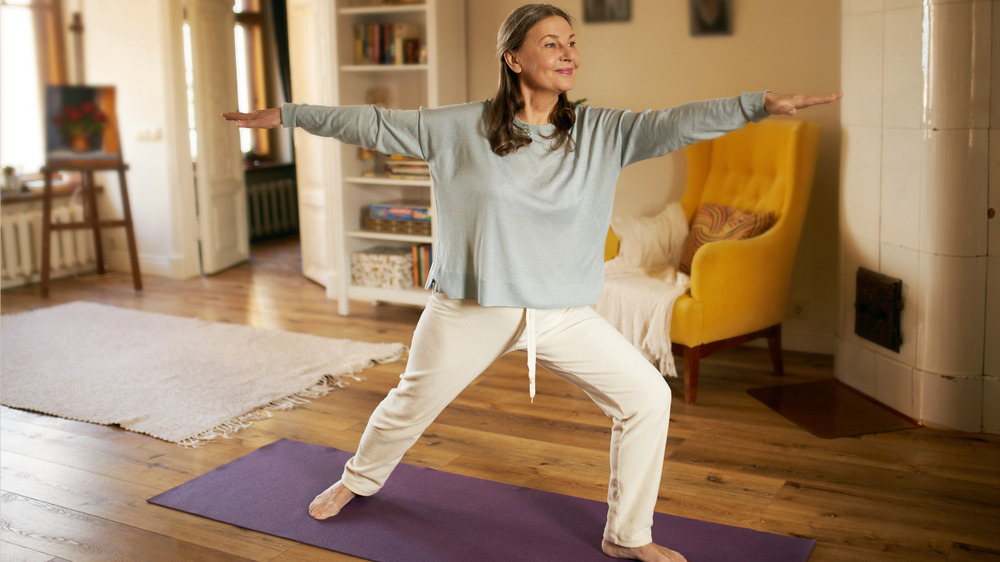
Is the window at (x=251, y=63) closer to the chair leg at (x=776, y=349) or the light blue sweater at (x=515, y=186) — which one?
the chair leg at (x=776, y=349)

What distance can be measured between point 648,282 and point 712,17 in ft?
4.57

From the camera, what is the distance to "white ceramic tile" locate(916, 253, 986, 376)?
324cm

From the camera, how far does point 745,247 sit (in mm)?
3676

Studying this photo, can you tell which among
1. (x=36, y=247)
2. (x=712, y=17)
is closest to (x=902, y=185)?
(x=712, y=17)

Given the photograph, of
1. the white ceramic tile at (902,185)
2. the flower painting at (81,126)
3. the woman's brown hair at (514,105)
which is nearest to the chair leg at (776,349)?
the white ceramic tile at (902,185)

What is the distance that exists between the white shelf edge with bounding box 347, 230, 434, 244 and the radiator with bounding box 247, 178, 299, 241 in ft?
9.33

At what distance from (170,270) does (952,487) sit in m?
5.20

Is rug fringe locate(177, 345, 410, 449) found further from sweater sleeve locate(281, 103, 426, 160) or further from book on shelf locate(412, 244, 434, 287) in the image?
sweater sleeve locate(281, 103, 426, 160)

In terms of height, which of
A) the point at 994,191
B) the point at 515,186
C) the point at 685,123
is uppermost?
the point at 685,123

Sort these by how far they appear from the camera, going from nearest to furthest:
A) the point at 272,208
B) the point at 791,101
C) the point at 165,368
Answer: the point at 791,101 → the point at 165,368 → the point at 272,208

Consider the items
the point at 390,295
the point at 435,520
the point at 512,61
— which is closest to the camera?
the point at 512,61

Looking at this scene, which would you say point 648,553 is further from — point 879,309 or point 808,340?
point 808,340

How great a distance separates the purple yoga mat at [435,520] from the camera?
95.7 inches

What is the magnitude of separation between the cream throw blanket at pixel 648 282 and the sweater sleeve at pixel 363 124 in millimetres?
1673
